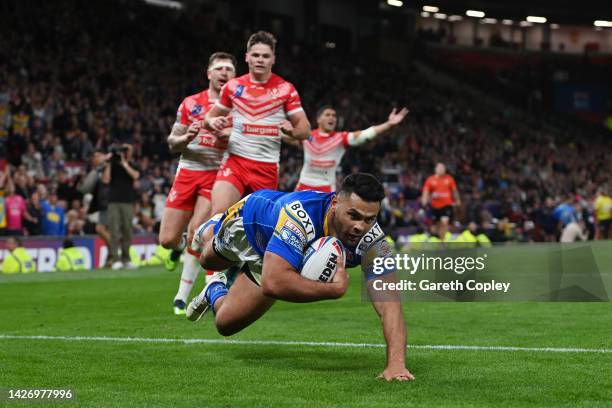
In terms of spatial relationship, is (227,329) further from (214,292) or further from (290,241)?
(290,241)

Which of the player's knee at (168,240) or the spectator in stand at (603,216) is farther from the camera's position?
the spectator in stand at (603,216)

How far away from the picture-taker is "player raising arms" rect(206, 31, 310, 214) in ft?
35.0

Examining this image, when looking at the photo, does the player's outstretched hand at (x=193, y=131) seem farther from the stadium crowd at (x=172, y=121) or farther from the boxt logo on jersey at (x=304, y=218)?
the stadium crowd at (x=172, y=121)

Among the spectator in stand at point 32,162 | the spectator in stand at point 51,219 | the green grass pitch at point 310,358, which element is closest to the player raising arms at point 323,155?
the green grass pitch at point 310,358

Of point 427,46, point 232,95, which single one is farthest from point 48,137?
point 427,46

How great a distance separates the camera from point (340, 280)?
6.33 meters

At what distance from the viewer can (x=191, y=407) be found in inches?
222

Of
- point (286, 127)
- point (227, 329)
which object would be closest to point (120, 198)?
point (286, 127)

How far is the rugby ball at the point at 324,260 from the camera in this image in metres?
6.38

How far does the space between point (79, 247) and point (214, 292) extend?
43.0ft

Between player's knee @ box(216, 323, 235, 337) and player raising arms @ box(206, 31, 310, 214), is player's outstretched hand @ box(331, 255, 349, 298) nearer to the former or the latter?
player's knee @ box(216, 323, 235, 337)

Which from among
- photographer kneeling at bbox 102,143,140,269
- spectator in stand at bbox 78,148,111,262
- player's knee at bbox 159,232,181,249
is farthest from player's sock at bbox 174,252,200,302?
spectator in stand at bbox 78,148,111,262

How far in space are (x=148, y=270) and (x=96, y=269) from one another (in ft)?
3.74

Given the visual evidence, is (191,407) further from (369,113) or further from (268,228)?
(369,113)
